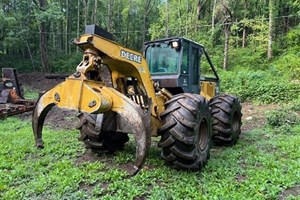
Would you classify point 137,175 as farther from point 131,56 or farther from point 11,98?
point 11,98

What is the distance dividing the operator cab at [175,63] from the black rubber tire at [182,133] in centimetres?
92

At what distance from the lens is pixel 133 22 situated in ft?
106

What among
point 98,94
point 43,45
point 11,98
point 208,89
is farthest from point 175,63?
point 43,45

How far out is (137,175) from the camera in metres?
3.75

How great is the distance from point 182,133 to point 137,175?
0.77m

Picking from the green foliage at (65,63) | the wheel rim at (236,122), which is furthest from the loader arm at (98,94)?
the green foliage at (65,63)

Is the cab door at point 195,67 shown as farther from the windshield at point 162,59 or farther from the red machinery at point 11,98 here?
the red machinery at point 11,98

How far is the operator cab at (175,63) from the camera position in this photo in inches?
194

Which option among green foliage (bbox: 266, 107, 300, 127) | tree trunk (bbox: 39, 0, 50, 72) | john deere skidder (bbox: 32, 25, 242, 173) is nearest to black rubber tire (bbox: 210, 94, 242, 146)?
john deere skidder (bbox: 32, 25, 242, 173)

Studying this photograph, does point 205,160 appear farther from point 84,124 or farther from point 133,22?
point 133,22

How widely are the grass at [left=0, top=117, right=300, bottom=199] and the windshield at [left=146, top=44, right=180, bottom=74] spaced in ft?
4.62

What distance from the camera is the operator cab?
16.1ft

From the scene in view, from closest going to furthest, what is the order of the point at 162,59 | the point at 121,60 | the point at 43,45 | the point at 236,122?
the point at 121,60, the point at 162,59, the point at 236,122, the point at 43,45

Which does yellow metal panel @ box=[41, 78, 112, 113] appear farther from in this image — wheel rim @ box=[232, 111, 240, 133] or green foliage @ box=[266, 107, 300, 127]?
green foliage @ box=[266, 107, 300, 127]
